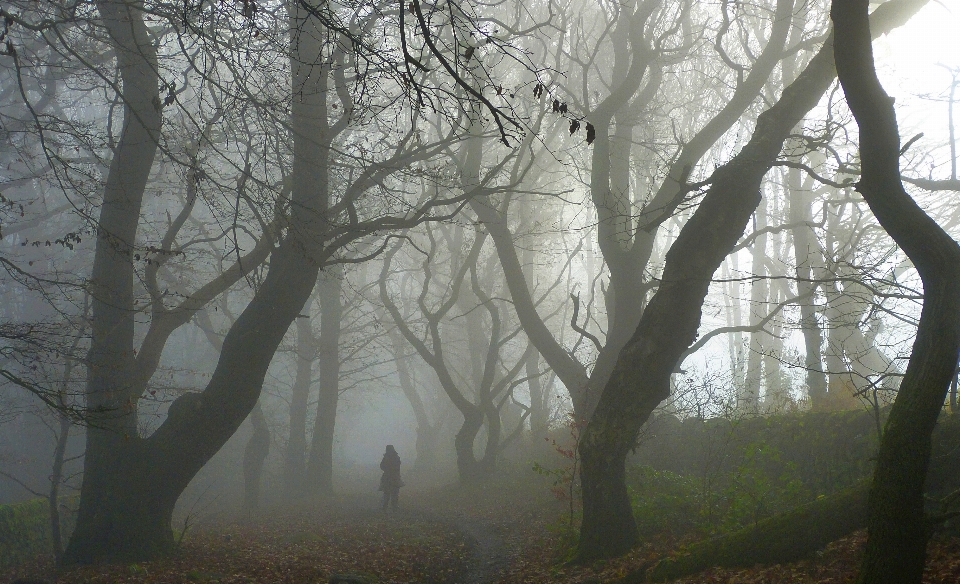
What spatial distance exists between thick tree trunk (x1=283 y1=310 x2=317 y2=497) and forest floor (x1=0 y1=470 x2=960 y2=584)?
5.69m

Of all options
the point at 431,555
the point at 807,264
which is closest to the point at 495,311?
the point at 807,264

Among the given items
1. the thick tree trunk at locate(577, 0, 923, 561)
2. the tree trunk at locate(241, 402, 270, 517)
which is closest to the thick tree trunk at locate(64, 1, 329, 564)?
the thick tree trunk at locate(577, 0, 923, 561)

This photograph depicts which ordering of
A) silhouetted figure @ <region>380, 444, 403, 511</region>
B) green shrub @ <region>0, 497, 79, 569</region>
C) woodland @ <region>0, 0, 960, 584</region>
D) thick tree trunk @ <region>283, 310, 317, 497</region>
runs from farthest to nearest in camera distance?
thick tree trunk @ <region>283, 310, 317, 497</region>
silhouetted figure @ <region>380, 444, 403, 511</region>
green shrub @ <region>0, 497, 79, 569</region>
woodland @ <region>0, 0, 960, 584</region>

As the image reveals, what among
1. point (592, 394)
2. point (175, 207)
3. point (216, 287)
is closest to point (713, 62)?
point (592, 394)

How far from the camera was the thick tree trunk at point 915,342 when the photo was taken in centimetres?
414

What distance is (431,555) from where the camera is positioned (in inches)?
385

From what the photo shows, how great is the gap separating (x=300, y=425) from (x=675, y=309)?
681 inches

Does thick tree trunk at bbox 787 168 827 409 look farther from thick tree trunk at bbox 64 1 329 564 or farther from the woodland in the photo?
thick tree trunk at bbox 64 1 329 564

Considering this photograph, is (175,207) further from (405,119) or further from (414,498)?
(414,498)

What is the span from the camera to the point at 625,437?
783 centimetres

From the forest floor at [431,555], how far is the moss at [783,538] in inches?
4.7

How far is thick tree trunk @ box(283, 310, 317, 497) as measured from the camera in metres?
21.5

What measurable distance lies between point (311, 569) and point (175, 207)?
22.8 meters

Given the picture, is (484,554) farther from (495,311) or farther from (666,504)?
(495,311)
